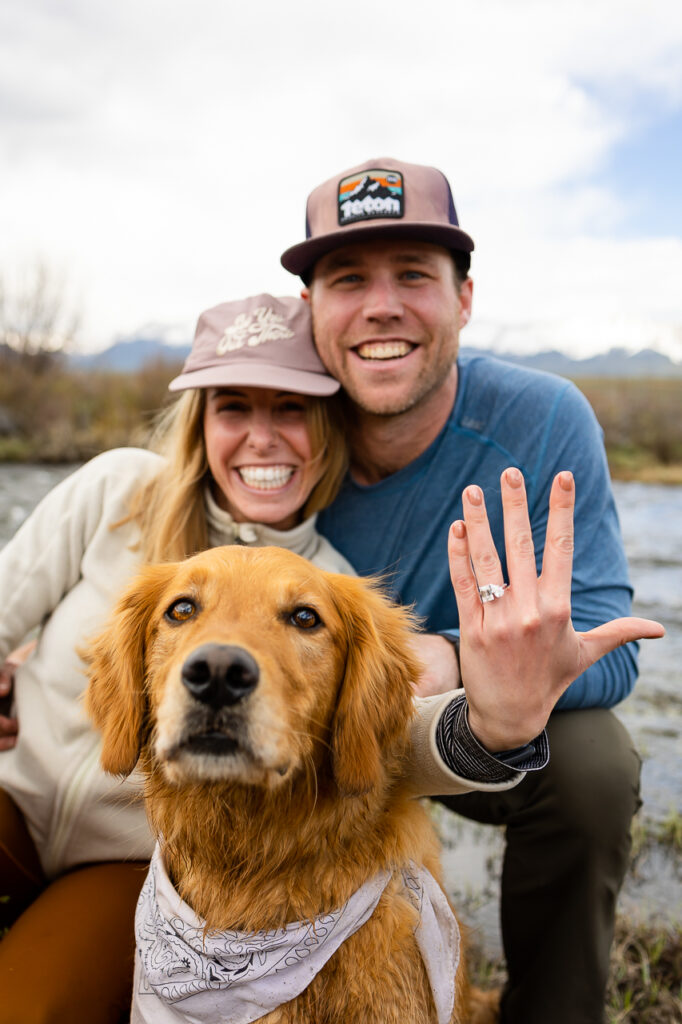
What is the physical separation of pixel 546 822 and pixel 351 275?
2223mm

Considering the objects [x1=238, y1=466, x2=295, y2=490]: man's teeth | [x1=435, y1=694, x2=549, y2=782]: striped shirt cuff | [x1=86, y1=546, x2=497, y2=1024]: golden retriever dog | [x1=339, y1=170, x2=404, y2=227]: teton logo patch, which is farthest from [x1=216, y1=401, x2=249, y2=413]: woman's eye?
[x1=435, y1=694, x2=549, y2=782]: striped shirt cuff

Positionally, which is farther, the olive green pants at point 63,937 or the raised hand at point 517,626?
the olive green pants at point 63,937

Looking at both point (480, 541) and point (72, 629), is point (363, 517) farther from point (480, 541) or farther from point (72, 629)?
point (480, 541)

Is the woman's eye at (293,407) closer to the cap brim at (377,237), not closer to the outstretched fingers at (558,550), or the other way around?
the cap brim at (377,237)

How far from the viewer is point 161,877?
2.06 meters

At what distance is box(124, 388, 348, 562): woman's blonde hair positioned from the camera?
2877mm

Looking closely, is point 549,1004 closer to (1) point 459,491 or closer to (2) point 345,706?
(2) point 345,706

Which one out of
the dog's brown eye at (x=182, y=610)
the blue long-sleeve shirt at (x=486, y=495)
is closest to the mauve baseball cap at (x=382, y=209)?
the blue long-sleeve shirt at (x=486, y=495)

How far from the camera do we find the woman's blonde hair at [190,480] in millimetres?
2877

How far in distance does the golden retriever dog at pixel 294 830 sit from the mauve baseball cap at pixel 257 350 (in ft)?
3.19

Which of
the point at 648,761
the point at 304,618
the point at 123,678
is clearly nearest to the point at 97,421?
the point at 648,761

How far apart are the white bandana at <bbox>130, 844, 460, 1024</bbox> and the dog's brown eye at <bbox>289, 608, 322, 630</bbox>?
0.66 metres

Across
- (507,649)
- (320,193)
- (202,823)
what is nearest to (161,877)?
(202,823)

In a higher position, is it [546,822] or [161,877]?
[161,877]
